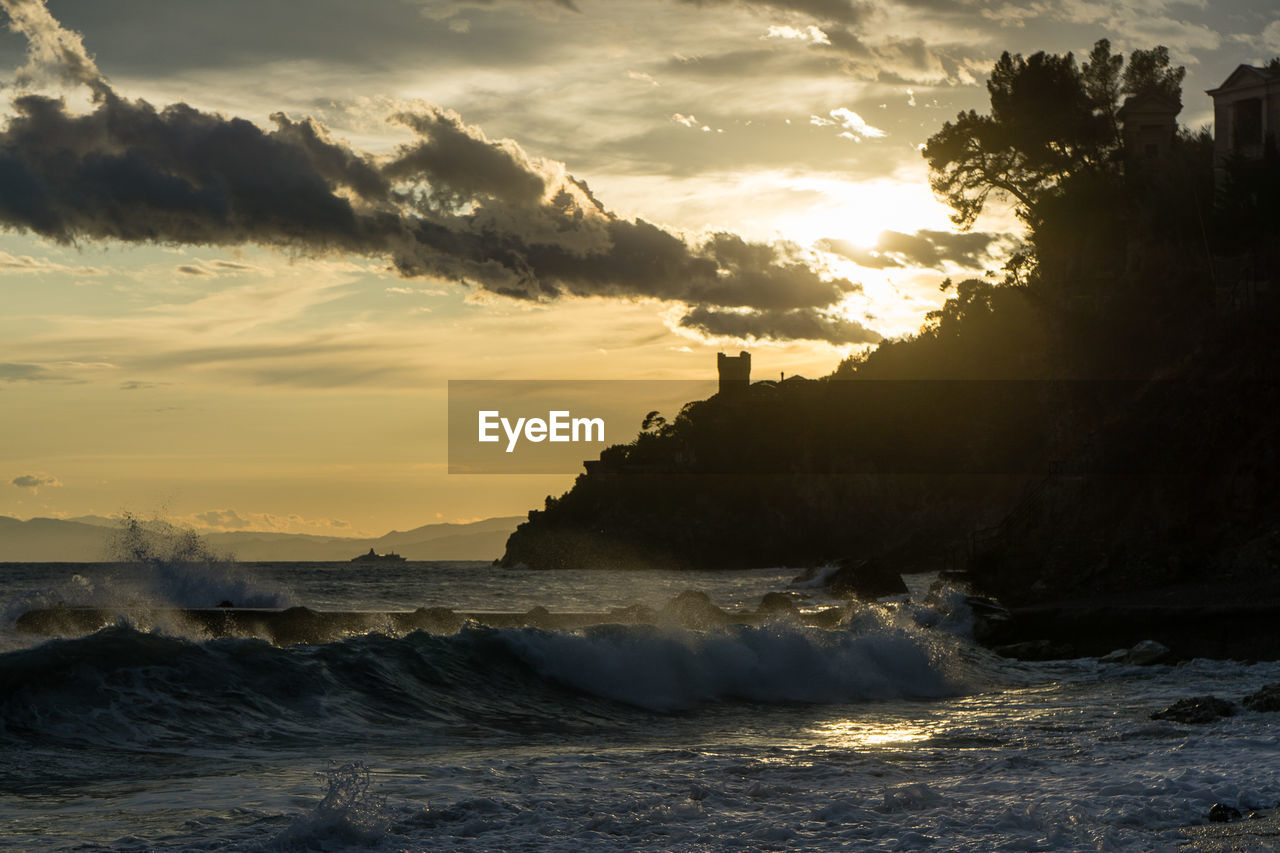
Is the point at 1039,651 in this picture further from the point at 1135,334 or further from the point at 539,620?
the point at 1135,334

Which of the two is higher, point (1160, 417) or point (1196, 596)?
point (1160, 417)

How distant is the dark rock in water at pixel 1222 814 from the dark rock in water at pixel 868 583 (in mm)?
36933

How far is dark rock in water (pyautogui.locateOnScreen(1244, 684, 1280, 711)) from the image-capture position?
14656 mm

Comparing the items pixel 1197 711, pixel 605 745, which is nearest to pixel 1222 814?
pixel 1197 711

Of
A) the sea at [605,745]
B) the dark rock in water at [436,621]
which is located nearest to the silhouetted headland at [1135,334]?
the sea at [605,745]

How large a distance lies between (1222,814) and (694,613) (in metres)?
19.3

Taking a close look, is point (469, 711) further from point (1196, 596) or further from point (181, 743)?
point (1196, 596)

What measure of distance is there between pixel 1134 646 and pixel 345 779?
1857 centimetres

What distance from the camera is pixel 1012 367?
351ft

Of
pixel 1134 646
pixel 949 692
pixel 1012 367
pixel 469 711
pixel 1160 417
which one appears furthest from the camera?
pixel 1012 367

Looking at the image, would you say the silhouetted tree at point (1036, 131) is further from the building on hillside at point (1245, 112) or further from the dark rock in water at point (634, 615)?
the dark rock in water at point (634, 615)

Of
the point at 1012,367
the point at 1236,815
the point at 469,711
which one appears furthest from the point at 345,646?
the point at 1012,367

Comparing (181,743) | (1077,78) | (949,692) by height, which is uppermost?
(1077,78)

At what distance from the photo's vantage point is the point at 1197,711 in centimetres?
1443
